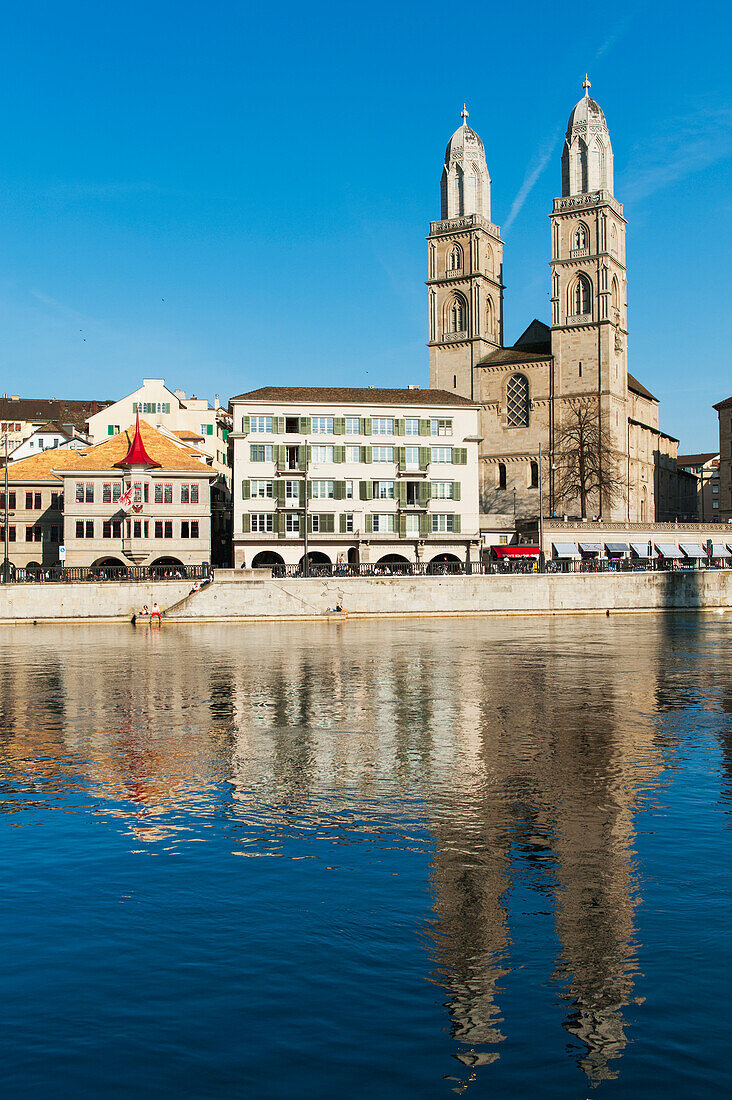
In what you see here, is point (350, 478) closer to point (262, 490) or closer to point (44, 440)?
point (262, 490)

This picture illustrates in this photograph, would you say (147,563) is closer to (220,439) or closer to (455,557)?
(455,557)

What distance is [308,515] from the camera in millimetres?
76000

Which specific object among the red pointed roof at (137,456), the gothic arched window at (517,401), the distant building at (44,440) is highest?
the gothic arched window at (517,401)

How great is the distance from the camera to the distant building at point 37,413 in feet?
391

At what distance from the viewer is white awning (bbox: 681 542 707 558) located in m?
85.1

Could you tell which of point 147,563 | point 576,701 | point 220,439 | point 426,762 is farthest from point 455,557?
point 426,762

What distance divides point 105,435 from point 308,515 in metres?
26.9

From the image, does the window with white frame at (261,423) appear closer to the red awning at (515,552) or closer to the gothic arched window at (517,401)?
the red awning at (515,552)

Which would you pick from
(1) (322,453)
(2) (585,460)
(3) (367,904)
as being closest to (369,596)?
(1) (322,453)

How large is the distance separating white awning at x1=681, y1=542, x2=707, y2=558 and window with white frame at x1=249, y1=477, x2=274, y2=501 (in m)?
36.8

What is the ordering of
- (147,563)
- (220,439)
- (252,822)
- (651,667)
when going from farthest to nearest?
1. (220,439)
2. (147,563)
3. (651,667)
4. (252,822)

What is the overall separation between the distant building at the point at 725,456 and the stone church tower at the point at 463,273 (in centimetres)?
3080

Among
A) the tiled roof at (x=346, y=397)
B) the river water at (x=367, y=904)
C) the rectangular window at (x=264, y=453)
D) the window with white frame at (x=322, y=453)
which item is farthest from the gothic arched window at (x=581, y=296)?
the river water at (x=367, y=904)

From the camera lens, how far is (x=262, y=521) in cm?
7594
